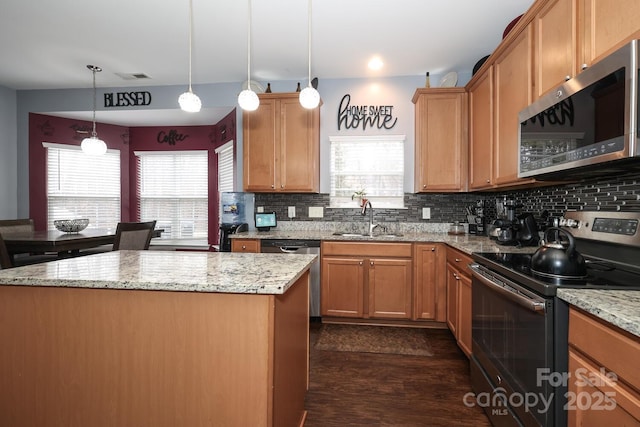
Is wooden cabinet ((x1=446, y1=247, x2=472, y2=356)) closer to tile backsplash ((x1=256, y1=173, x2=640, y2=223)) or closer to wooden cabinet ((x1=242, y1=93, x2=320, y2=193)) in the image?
tile backsplash ((x1=256, y1=173, x2=640, y2=223))

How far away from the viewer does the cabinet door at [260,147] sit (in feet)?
10.7

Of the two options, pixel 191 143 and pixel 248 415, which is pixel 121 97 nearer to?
pixel 191 143

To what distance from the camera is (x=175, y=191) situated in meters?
4.58

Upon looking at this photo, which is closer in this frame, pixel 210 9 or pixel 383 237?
pixel 210 9

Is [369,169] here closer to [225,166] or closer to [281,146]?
[281,146]

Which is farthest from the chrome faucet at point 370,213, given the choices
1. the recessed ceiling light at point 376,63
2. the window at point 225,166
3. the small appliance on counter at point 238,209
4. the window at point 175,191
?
the window at point 175,191

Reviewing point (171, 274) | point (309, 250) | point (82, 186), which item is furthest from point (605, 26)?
point (82, 186)

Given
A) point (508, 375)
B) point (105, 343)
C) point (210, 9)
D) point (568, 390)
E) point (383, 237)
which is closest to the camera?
point (568, 390)

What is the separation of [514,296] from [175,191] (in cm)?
462

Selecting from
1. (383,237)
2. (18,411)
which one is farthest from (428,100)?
(18,411)

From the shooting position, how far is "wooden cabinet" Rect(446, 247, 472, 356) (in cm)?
216

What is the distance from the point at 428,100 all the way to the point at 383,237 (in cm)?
153

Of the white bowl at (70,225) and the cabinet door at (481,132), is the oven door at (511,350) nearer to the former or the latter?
the cabinet door at (481,132)

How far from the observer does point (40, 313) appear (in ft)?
3.82
